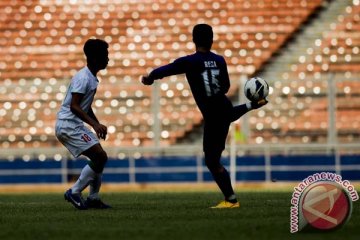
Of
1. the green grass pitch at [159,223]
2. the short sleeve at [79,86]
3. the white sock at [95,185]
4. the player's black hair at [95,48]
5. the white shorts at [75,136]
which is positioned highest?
the player's black hair at [95,48]

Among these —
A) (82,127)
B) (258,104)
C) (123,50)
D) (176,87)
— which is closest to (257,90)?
(258,104)

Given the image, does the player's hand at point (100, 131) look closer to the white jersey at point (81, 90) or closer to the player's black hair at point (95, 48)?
the white jersey at point (81, 90)

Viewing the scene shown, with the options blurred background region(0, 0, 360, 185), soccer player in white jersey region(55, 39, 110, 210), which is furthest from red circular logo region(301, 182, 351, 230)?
blurred background region(0, 0, 360, 185)

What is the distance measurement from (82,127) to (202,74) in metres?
1.20

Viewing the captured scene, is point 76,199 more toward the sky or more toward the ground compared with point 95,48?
more toward the ground

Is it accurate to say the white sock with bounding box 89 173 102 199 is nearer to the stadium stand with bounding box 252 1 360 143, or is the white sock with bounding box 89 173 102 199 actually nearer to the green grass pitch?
the green grass pitch

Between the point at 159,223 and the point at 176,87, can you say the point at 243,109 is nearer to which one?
the point at 159,223

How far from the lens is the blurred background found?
18438 millimetres

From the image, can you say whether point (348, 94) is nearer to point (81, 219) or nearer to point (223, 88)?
point (223, 88)

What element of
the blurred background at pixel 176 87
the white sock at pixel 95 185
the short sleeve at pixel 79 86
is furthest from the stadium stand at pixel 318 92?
the short sleeve at pixel 79 86

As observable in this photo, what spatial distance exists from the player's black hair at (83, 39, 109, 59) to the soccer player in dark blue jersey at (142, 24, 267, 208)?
0.46 m

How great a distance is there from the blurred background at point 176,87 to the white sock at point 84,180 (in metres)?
9.27

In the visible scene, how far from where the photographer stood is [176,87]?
1997cm

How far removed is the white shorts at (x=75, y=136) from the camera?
880cm
